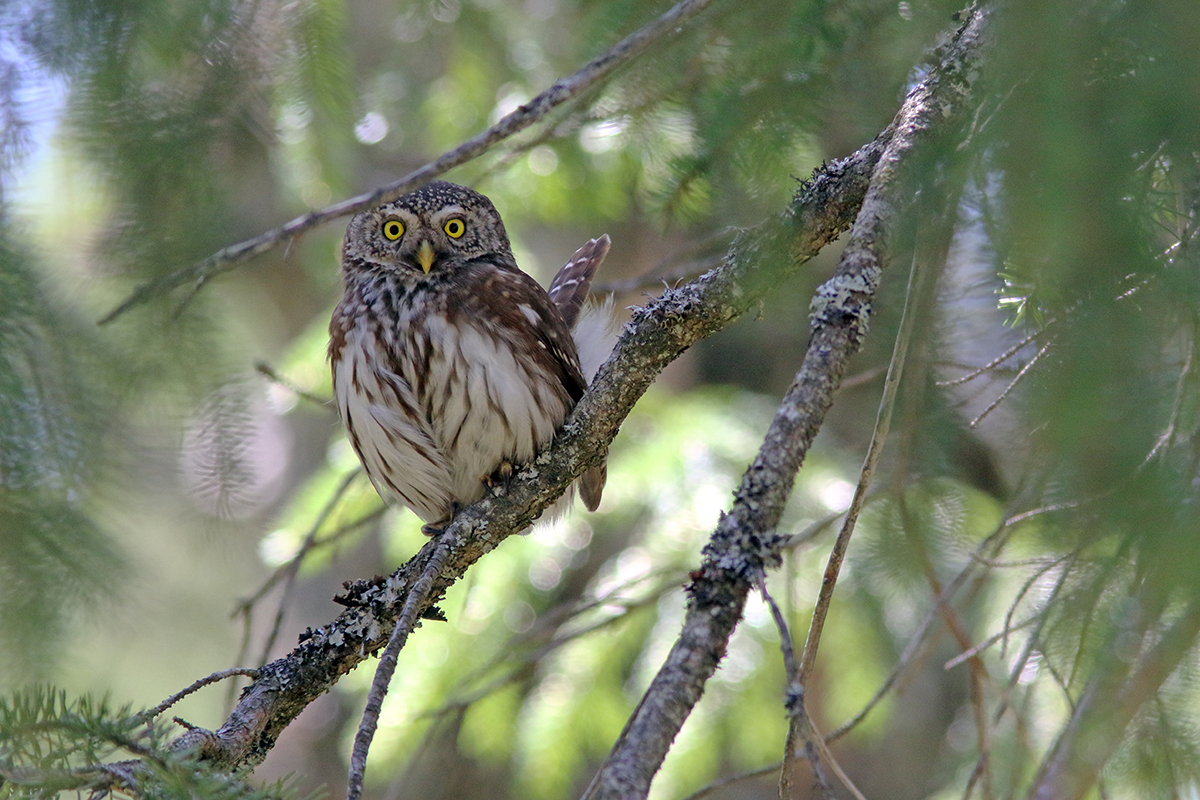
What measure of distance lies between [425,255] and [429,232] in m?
0.15

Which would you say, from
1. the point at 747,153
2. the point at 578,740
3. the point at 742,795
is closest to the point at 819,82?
the point at 747,153

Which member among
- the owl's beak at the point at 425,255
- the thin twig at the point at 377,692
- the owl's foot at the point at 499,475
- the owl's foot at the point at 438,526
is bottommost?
the thin twig at the point at 377,692

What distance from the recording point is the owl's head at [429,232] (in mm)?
3428

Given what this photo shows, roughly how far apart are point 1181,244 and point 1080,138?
479 mm

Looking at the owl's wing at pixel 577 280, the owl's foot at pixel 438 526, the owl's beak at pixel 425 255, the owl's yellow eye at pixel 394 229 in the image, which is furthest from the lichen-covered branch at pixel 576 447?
the owl's wing at pixel 577 280

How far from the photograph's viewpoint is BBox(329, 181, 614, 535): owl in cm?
301

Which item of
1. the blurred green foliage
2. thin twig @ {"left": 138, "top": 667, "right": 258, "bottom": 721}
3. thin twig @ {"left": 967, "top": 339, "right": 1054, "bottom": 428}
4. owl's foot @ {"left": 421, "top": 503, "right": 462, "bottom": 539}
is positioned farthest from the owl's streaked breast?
thin twig @ {"left": 967, "top": 339, "right": 1054, "bottom": 428}

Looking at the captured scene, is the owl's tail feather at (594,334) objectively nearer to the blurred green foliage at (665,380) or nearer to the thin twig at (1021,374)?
the blurred green foliage at (665,380)

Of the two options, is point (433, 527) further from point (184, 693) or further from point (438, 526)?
point (184, 693)

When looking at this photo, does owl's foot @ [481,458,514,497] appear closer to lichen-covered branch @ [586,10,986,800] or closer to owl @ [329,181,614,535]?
owl @ [329,181,614,535]

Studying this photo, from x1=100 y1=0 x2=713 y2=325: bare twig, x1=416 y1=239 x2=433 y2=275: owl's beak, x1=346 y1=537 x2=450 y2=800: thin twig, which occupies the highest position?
x1=416 y1=239 x2=433 y2=275: owl's beak

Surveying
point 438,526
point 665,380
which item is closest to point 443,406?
point 438,526

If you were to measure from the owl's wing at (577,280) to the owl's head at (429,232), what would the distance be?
0.45 meters

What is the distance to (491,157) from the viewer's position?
432cm
